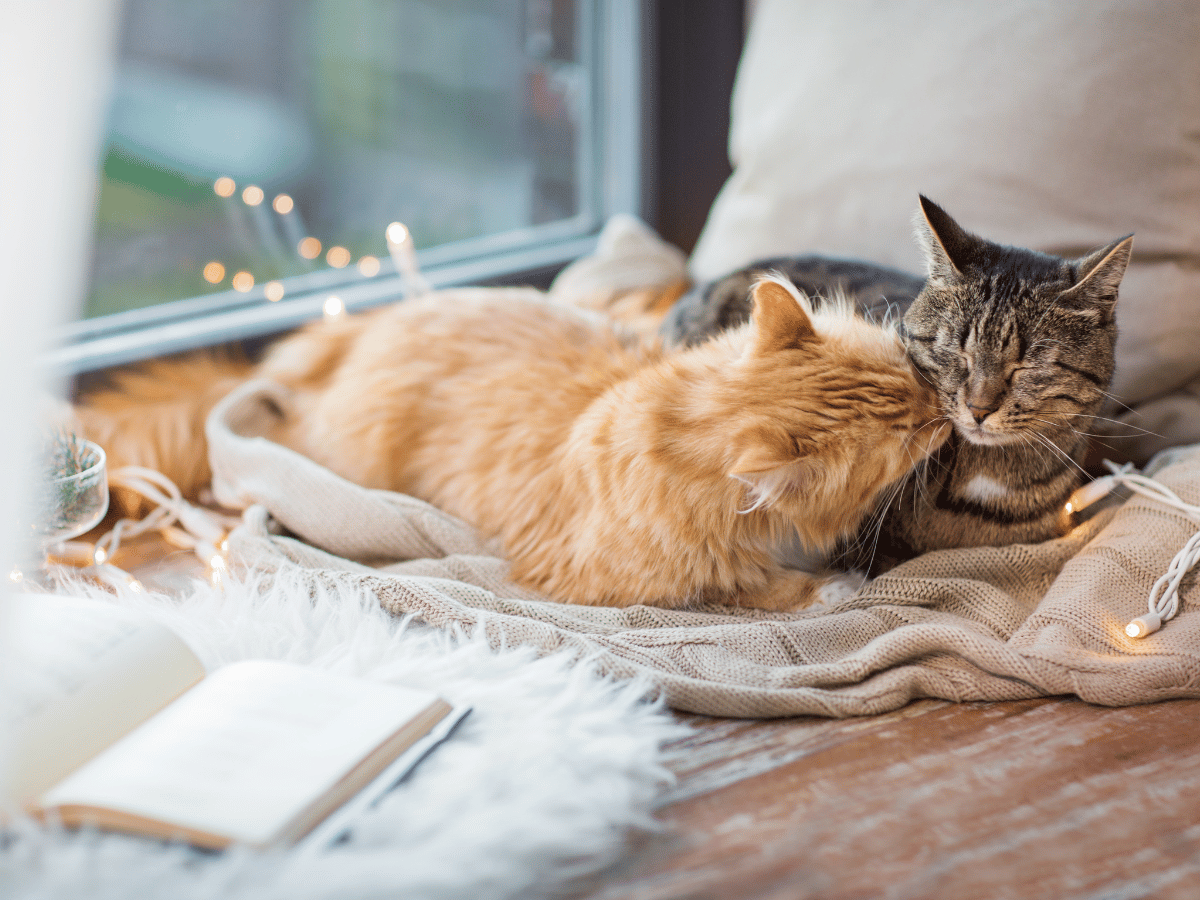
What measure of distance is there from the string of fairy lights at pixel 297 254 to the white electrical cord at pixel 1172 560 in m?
1.29

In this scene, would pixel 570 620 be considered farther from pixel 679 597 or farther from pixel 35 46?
pixel 35 46

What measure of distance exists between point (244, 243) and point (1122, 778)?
6.50 ft

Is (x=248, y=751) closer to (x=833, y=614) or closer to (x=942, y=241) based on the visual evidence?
(x=833, y=614)

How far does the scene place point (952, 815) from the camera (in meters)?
0.84

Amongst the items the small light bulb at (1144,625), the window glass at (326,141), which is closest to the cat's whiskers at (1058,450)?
the small light bulb at (1144,625)

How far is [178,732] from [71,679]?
0.40 ft

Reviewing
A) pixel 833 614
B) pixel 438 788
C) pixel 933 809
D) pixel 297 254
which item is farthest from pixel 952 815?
pixel 297 254

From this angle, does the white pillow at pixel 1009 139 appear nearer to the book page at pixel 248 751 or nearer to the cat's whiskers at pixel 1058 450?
the cat's whiskers at pixel 1058 450

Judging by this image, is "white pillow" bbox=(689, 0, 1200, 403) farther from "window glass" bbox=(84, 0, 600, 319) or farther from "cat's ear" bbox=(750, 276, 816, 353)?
"window glass" bbox=(84, 0, 600, 319)

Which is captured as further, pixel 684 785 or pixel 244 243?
pixel 244 243

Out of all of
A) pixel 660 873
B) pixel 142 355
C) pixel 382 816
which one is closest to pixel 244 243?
pixel 142 355

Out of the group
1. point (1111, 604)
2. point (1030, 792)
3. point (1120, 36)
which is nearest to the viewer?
point (1030, 792)

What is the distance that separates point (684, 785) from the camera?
897mm

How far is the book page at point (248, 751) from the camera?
29.0 inches
